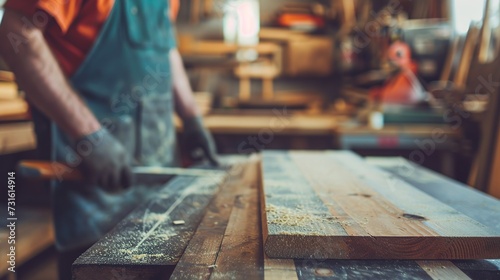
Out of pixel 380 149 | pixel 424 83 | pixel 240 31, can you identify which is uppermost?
pixel 240 31

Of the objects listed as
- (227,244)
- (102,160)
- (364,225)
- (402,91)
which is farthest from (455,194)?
(402,91)

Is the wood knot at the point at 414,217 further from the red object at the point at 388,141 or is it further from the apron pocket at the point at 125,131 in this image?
the red object at the point at 388,141

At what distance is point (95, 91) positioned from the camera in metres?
1.77

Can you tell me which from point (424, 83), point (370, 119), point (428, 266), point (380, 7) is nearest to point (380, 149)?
point (370, 119)

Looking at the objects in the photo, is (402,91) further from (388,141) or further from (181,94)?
(181,94)

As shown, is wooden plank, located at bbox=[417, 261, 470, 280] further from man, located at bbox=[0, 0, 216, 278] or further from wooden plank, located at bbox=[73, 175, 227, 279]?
man, located at bbox=[0, 0, 216, 278]

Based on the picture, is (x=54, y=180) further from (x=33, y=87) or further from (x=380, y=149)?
(x=380, y=149)

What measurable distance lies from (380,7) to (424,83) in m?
2.10

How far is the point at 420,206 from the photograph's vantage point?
1047mm

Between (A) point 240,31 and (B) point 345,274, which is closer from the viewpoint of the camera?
(B) point 345,274

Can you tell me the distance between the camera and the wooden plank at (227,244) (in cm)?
77

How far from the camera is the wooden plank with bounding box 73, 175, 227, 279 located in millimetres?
832

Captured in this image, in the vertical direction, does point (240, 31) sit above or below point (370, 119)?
above

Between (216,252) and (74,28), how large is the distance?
1219 mm
